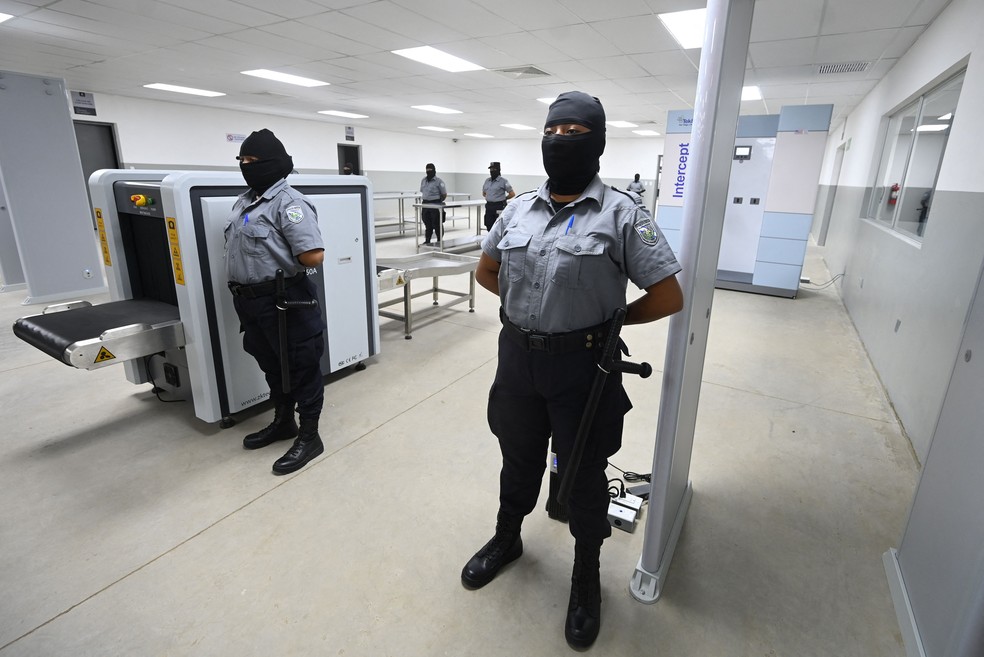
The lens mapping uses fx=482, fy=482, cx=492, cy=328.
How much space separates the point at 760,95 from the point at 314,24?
22.4 feet

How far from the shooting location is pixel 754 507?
225 centimetres

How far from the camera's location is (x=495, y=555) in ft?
6.02

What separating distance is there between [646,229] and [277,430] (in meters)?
2.27

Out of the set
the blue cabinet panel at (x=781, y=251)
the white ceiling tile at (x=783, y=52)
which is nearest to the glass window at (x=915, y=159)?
the blue cabinet panel at (x=781, y=251)

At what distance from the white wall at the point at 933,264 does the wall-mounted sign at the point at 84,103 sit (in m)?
11.7

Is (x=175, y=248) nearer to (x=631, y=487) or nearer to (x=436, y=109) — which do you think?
(x=631, y=487)

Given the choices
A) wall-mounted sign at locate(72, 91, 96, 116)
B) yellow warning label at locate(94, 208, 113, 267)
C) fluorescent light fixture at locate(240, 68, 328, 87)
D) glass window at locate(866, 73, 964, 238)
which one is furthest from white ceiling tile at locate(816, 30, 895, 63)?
wall-mounted sign at locate(72, 91, 96, 116)

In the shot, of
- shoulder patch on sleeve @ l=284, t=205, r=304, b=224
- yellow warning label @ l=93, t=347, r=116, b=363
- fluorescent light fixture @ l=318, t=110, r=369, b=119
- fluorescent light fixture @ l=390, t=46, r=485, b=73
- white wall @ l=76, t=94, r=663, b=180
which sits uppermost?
fluorescent light fixture @ l=318, t=110, r=369, b=119

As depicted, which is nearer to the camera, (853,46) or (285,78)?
(853,46)

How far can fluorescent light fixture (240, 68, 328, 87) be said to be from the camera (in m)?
6.80

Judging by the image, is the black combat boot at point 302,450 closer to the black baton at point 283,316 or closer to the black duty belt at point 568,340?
the black baton at point 283,316

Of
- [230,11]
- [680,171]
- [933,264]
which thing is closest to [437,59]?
[230,11]

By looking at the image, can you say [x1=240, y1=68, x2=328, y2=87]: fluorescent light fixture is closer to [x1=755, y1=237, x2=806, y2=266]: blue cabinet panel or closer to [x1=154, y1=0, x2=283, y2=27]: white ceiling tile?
[x1=154, y1=0, x2=283, y2=27]: white ceiling tile

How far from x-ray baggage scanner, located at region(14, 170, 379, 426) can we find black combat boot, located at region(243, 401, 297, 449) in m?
0.29
